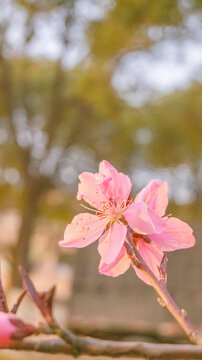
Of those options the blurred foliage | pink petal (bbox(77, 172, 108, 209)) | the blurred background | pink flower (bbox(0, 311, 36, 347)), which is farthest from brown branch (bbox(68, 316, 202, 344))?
pink flower (bbox(0, 311, 36, 347))

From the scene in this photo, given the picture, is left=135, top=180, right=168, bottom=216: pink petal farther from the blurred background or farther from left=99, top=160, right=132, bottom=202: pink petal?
the blurred background

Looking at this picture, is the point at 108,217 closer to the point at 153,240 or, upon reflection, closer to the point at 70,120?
the point at 153,240

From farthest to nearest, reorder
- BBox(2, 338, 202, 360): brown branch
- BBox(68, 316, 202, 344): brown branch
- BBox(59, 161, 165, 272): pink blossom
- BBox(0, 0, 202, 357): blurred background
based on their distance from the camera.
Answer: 1. BBox(0, 0, 202, 357): blurred background
2. BBox(68, 316, 202, 344): brown branch
3. BBox(59, 161, 165, 272): pink blossom
4. BBox(2, 338, 202, 360): brown branch

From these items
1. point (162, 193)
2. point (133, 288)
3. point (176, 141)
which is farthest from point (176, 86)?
point (162, 193)

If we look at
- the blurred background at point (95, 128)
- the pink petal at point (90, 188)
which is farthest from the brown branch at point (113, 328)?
the pink petal at point (90, 188)

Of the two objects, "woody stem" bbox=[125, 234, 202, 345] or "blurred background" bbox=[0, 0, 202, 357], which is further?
"blurred background" bbox=[0, 0, 202, 357]

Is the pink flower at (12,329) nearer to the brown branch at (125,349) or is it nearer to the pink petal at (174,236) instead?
the brown branch at (125,349)

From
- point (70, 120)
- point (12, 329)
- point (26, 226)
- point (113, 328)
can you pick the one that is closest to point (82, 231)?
point (12, 329)
